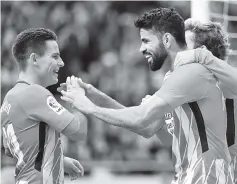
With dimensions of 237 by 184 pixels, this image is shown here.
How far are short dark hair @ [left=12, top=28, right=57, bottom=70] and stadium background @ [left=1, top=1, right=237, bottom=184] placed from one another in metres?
5.91

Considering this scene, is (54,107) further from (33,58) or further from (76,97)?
(33,58)

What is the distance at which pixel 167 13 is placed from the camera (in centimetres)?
407

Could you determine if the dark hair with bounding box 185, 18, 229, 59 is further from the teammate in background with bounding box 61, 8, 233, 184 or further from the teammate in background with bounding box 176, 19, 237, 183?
the teammate in background with bounding box 61, 8, 233, 184

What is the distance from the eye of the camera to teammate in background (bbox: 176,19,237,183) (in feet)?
12.6

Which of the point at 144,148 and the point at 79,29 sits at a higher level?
the point at 79,29

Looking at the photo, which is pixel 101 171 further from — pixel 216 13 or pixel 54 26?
pixel 216 13

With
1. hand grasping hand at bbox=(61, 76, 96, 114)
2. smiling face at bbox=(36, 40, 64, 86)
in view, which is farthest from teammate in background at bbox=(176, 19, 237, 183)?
smiling face at bbox=(36, 40, 64, 86)

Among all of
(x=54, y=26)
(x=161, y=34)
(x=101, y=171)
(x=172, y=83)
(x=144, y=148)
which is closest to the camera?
(x=172, y=83)

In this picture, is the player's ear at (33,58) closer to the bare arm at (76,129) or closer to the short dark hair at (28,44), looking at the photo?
the short dark hair at (28,44)

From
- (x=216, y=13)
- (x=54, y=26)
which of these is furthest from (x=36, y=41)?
(x=54, y=26)

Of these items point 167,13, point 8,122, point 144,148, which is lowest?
point 144,148

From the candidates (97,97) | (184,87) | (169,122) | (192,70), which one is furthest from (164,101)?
(97,97)

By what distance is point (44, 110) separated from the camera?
3.93 meters

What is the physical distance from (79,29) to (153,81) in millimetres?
1796
